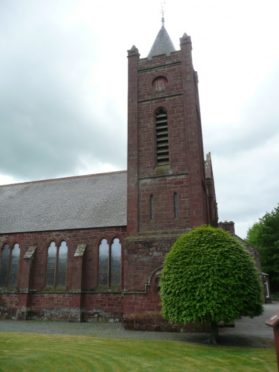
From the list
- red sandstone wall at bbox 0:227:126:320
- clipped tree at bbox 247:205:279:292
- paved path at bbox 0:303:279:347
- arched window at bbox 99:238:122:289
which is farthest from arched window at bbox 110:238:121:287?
clipped tree at bbox 247:205:279:292

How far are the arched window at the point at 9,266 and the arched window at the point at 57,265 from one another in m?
2.98

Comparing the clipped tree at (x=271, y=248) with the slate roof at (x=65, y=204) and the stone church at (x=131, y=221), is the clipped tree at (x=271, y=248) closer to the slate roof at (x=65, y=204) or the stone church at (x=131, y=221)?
the stone church at (x=131, y=221)

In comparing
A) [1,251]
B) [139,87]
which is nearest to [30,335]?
[1,251]

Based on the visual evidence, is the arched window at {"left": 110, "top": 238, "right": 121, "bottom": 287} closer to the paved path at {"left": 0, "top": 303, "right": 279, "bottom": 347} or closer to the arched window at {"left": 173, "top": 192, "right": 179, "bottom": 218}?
the paved path at {"left": 0, "top": 303, "right": 279, "bottom": 347}

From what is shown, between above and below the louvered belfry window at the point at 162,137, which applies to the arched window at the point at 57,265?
below

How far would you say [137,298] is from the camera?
1898 centimetres

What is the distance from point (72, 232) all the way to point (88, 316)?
20.3 ft

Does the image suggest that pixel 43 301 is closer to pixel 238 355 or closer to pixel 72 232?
pixel 72 232

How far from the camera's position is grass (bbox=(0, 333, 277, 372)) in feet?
33.1

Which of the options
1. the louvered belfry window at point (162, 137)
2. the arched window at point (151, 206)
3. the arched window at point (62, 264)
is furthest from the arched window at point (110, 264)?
the louvered belfry window at point (162, 137)

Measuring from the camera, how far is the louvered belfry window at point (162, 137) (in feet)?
71.4

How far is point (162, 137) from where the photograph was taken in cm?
2219

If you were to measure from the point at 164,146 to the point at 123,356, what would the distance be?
13.7 m

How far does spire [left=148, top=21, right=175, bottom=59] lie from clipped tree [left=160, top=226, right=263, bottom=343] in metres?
14.9
